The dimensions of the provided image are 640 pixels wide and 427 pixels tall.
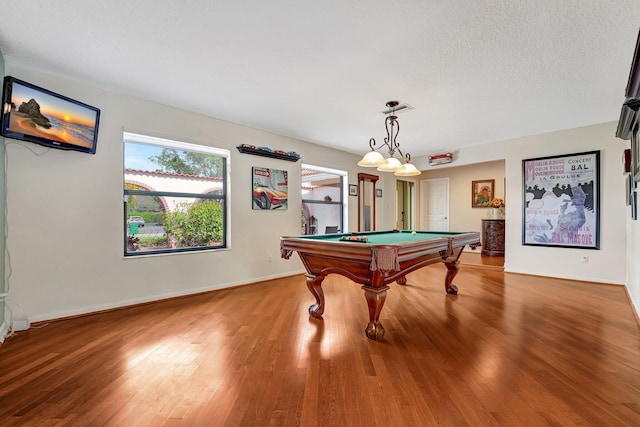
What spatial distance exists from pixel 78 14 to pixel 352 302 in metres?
3.59

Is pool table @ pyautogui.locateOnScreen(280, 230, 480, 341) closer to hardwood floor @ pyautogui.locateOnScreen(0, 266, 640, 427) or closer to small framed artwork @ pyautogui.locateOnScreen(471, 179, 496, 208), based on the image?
hardwood floor @ pyautogui.locateOnScreen(0, 266, 640, 427)

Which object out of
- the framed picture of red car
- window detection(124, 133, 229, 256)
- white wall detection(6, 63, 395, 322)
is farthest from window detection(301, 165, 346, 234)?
window detection(124, 133, 229, 256)

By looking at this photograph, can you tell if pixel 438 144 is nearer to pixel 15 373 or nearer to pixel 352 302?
pixel 352 302

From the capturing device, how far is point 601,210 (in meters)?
4.35

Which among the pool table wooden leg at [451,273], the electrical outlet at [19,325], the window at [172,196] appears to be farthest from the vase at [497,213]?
the electrical outlet at [19,325]

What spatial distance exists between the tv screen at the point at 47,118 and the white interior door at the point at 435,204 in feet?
25.6

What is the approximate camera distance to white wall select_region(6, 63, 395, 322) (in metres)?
2.73

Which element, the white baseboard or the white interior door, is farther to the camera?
the white interior door

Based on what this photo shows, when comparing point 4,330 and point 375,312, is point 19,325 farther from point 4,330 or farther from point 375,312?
point 375,312

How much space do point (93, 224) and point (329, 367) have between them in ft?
9.66

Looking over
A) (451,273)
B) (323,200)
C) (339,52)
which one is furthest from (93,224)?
(451,273)

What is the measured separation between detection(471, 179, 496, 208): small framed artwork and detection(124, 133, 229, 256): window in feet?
21.5

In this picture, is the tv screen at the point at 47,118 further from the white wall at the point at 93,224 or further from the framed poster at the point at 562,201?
the framed poster at the point at 562,201

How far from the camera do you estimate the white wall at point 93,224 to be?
2732 mm
